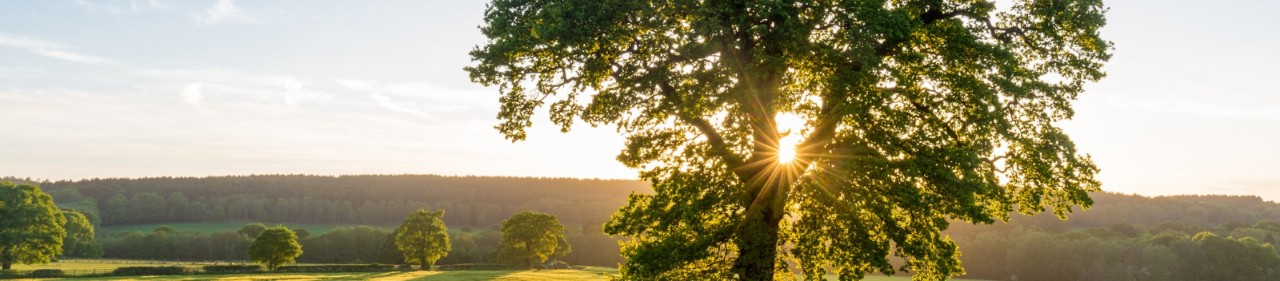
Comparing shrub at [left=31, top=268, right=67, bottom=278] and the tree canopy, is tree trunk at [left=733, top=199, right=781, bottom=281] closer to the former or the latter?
the tree canopy

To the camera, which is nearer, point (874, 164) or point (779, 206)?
point (874, 164)

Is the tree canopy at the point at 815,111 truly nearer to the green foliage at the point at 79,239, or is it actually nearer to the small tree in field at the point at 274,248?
the small tree in field at the point at 274,248

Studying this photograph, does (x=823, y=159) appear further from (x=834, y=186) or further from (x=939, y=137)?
(x=939, y=137)

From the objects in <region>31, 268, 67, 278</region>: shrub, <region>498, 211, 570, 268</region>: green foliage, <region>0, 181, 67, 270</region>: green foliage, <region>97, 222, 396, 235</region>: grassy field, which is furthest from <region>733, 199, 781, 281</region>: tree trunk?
<region>97, 222, 396, 235</region>: grassy field

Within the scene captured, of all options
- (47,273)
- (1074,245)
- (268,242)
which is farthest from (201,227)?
(1074,245)

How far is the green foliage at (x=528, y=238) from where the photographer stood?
97.5m

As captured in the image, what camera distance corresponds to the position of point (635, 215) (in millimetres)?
22844

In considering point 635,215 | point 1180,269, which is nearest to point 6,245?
point 635,215

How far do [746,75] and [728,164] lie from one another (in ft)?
9.94

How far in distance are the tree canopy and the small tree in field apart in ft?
254

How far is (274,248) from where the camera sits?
8900 cm

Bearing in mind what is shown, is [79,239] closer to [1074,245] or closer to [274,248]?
[274,248]

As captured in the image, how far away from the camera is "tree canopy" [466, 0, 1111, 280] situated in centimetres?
1891

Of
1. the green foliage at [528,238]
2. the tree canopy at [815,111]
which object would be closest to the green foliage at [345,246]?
the green foliage at [528,238]
